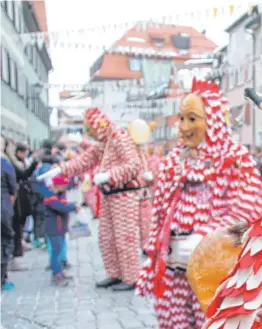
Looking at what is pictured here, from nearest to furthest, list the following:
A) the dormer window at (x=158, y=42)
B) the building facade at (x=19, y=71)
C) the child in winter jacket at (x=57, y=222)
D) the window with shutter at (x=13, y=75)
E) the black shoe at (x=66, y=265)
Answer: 1. the child in winter jacket at (x=57, y=222)
2. the black shoe at (x=66, y=265)
3. the dormer window at (x=158, y=42)
4. the building facade at (x=19, y=71)
5. the window with shutter at (x=13, y=75)

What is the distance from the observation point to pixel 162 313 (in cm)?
335

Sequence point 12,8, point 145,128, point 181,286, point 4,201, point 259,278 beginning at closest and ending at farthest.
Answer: point 259,278, point 181,286, point 4,201, point 145,128, point 12,8

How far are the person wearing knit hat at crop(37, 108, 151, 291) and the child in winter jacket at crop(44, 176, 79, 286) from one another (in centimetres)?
42

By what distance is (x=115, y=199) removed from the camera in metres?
5.98

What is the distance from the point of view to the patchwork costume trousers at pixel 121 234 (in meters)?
5.98

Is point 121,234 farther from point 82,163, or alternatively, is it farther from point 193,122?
point 193,122

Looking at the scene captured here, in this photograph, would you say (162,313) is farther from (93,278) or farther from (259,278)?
(93,278)

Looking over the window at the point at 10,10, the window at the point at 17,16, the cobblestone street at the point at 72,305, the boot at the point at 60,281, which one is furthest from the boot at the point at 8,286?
the window at the point at 17,16

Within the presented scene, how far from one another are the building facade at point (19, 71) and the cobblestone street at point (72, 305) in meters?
10.6

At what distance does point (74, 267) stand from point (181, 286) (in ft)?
14.0

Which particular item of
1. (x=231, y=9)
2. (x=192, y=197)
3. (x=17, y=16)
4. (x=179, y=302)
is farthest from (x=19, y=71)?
(x=179, y=302)

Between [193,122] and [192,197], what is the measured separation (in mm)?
429

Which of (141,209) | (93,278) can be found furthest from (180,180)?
(93,278)

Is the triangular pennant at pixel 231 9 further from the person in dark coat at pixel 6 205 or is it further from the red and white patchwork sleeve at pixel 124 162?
the person in dark coat at pixel 6 205
